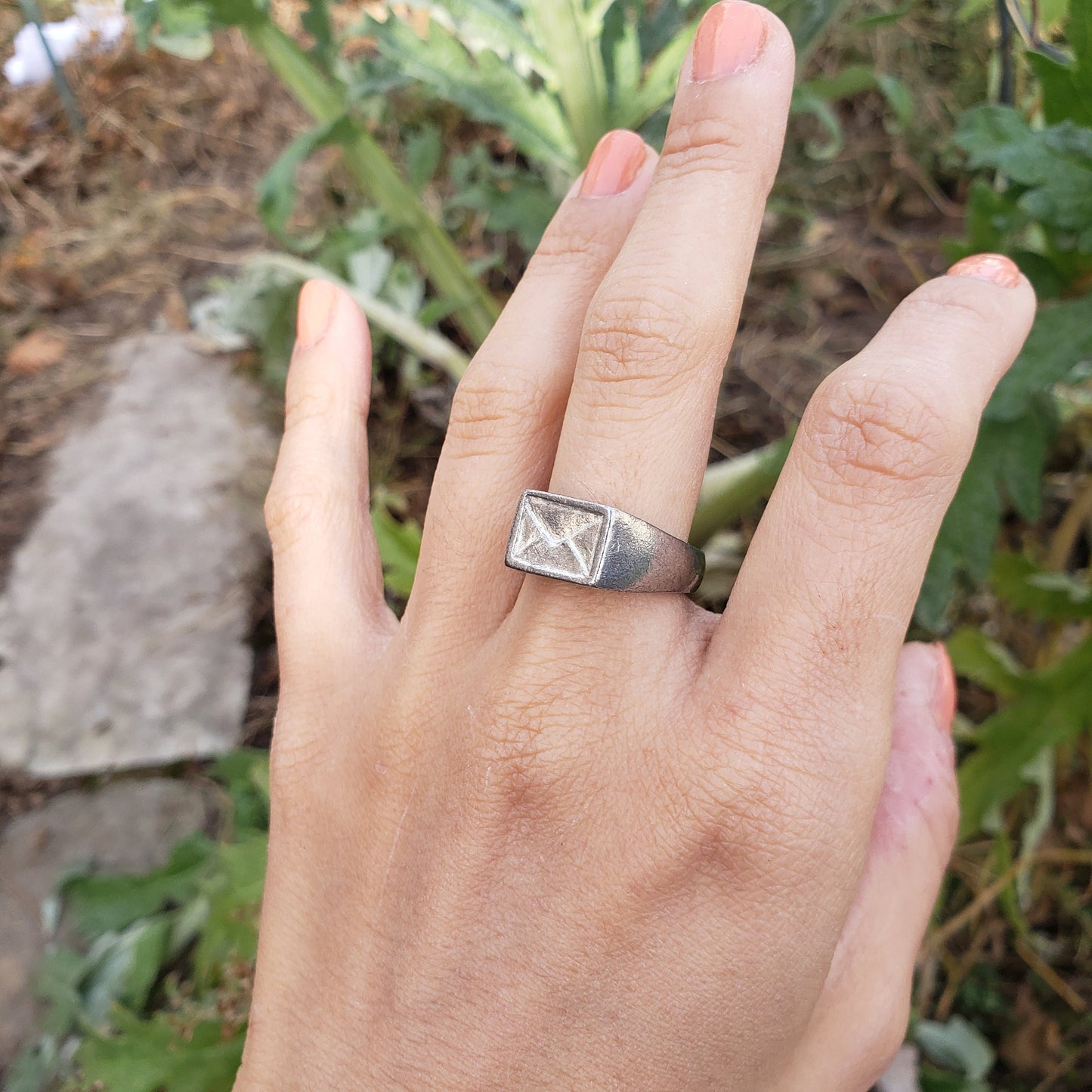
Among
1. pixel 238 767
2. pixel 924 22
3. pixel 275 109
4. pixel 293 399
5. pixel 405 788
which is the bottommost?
pixel 238 767

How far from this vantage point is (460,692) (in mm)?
1128

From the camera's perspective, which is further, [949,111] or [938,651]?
[949,111]

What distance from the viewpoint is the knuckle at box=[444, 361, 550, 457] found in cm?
116

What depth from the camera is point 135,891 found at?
198cm

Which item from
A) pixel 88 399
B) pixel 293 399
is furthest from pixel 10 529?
pixel 293 399

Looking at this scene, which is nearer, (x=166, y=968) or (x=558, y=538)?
(x=558, y=538)

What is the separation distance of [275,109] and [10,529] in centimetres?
175

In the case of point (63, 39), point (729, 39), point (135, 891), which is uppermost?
point (63, 39)

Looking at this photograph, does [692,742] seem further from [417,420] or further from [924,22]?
[924,22]

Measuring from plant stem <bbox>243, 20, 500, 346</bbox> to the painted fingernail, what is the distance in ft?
4.86

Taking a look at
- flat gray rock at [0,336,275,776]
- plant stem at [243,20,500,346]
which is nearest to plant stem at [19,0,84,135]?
plant stem at [243,20,500,346]

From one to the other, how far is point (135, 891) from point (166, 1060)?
547mm

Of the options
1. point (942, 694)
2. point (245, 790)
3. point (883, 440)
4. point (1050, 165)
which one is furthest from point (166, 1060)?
point (1050, 165)

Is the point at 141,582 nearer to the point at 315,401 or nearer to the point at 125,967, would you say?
the point at 125,967
